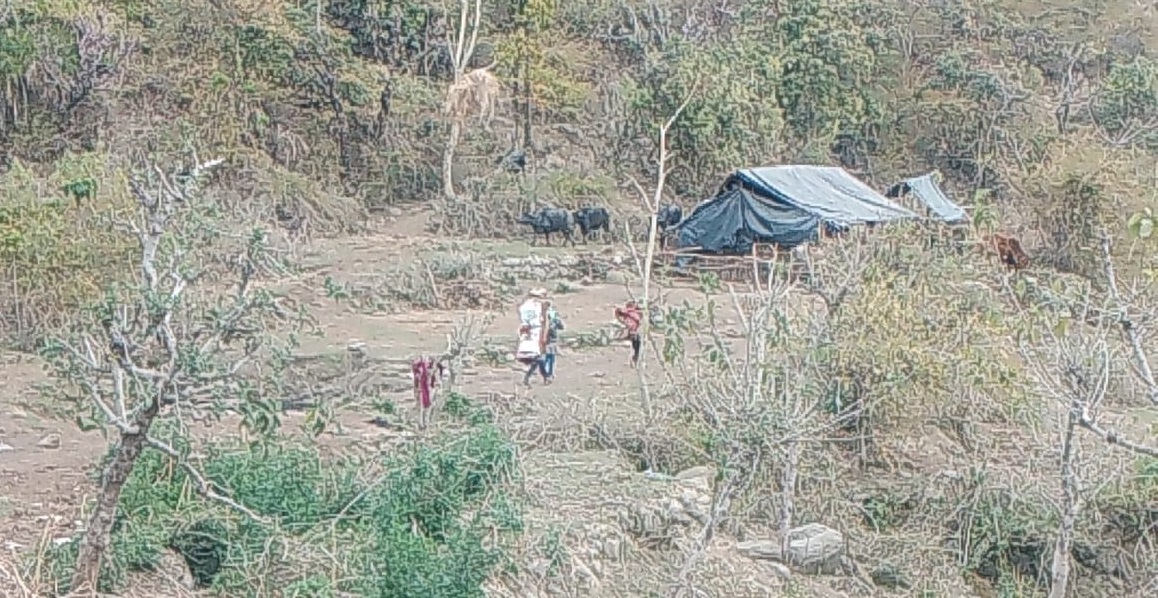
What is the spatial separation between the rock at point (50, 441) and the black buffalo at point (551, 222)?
12658 mm

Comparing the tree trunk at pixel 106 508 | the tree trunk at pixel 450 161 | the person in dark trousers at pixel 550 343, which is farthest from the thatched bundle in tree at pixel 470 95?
the tree trunk at pixel 106 508

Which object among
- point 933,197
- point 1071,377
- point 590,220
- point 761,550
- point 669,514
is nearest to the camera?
point 1071,377

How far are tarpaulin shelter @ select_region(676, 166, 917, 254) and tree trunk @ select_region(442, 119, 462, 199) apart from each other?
459cm

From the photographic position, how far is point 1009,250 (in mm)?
18469

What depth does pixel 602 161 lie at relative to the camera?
25.0m

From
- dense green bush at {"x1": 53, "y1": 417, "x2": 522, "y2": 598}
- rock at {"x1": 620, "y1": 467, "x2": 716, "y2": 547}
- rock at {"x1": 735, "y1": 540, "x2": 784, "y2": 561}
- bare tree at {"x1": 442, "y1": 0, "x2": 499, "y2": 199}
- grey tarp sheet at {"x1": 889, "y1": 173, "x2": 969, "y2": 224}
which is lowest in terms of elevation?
rock at {"x1": 735, "y1": 540, "x2": 784, "y2": 561}

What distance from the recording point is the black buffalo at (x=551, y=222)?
21203mm

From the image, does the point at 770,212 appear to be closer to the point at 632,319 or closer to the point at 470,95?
the point at 470,95

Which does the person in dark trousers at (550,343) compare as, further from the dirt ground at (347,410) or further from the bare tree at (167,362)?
the bare tree at (167,362)

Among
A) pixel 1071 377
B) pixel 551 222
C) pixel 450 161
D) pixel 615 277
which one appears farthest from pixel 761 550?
pixel 450 161

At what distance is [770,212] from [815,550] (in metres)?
11.9

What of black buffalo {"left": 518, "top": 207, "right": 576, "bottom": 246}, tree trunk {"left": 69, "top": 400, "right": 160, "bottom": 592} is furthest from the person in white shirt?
black buffalo {"left": 518, "top": 207, "right": 576, "bottom": 246}

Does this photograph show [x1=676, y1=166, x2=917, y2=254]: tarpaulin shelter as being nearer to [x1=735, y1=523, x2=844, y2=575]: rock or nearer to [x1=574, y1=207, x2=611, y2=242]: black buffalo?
Result: [x1=574, y1=207, x2=611, y2=242]: black buffalo

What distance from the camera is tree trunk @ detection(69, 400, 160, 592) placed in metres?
5.85
